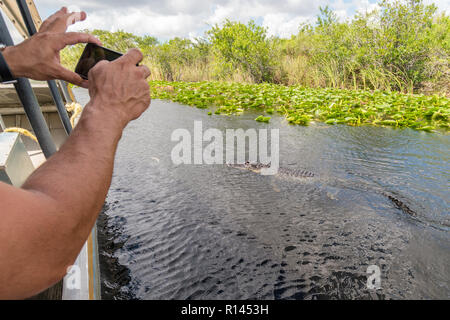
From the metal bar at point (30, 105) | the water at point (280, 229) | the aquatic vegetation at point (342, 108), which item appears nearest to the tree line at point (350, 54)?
the aquatic vegetation at point (342, 108)

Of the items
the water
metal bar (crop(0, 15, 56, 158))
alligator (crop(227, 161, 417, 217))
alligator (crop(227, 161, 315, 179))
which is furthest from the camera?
alligator (crop(227, 161, 315, 179))

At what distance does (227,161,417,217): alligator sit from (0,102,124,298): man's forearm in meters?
2.05

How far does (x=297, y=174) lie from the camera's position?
2.52m

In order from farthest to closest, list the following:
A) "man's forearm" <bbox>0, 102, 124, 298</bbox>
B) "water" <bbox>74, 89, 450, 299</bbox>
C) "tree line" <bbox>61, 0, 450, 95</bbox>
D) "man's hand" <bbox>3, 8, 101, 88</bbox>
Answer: "tree line" <bbox>61, 0, 450, 95</bbox>
"water" <bbox>74, 89, 450, 299</bbox>
"man's hand" <bbox>3, 8, 101, 88</bbox>
"man's forearm" <bbox>0, 102, 124, 298</bbox>

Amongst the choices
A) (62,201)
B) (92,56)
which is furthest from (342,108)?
(62,201)

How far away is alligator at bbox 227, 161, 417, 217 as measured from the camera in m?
1.94

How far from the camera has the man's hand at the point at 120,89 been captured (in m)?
0.62

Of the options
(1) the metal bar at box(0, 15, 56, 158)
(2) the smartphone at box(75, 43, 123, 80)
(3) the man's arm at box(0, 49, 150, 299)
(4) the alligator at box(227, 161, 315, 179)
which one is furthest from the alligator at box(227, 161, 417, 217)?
(3) the man's arm at box(0, 49, 150, 299)

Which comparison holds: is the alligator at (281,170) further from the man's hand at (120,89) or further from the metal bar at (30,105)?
the man's hand at (120,89)

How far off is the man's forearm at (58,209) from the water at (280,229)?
0.87 m

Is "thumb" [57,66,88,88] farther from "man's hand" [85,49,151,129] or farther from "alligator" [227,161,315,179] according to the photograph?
"alligator" [227,161,315,179]

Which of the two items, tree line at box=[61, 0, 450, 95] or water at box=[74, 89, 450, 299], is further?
tree line at box=[61, 0, 450, 95]

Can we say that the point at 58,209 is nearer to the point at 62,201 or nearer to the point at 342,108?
the point at 62,201
